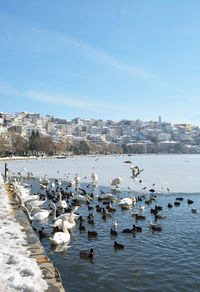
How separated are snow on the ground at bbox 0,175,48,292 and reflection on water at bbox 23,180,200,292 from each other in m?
0.82

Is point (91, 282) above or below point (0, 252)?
below

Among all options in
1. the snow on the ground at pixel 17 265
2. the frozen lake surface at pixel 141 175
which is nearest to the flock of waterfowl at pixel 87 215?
the snow on the ground at pixel 17 265

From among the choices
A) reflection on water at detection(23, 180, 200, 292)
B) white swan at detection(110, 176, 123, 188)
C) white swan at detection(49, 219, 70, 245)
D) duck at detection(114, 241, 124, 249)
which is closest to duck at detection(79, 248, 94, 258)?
reflection on water at detection(23, 180, 200, 292)

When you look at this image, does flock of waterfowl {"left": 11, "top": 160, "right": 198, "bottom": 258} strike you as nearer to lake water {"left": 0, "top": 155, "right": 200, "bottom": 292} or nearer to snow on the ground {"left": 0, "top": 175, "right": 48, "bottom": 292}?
lake water {"left": 0, "top": 155, "right": 200, "bottom": 292}

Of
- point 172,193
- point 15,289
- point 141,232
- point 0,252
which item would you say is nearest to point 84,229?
point 141,232

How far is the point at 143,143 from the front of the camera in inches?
7844

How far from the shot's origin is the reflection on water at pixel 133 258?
654cm

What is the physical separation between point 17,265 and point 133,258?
2947 mm

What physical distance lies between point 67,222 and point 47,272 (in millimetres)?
4562

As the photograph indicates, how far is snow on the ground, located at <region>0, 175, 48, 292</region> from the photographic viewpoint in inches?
211

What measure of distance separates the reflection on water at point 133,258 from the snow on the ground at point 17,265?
817mm

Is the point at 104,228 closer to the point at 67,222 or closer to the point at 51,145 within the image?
the point at 67,222

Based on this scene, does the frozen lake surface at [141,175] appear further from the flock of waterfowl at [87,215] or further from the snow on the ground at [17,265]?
the snow on the ground at [17,265]

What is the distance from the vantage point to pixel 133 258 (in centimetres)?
791
